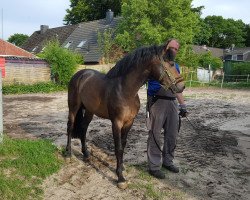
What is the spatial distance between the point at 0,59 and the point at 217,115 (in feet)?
47.6

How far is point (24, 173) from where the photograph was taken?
4.80m

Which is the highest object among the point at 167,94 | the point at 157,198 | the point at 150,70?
the point at 150,70

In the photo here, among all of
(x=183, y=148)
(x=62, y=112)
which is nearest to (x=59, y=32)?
(x=62, y=112)

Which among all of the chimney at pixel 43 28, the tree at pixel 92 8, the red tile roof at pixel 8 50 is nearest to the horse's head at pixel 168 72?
the red tile roof at pixel 8 50

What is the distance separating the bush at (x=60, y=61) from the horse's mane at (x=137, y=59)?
17647 millimetres

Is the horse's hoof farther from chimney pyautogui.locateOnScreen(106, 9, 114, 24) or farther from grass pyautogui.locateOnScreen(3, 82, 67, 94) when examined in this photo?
chimney pyautogui.locateOnScreen(106, 9, 114, 24)

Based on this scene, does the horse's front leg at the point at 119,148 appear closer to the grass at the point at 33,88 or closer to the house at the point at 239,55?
the grass at the point at 33,88

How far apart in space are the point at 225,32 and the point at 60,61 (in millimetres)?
60683

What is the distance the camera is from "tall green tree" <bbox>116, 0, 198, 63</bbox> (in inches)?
1040

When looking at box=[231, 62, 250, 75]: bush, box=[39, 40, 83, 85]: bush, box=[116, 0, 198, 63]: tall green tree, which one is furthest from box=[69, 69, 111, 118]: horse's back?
box=[231, 62, 250, 75]: bush

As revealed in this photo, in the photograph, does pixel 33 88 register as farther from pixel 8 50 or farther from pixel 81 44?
pixel 81 44

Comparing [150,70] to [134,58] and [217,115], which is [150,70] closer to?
[134,58]

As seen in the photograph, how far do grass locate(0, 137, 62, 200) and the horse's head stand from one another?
86.8 inches

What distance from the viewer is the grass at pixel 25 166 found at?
4.34 m
